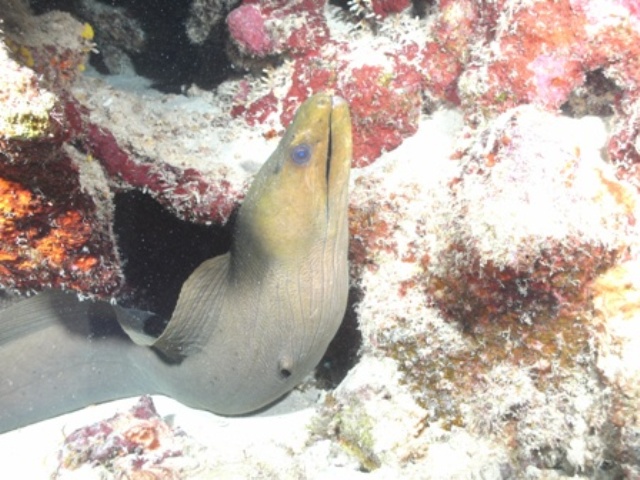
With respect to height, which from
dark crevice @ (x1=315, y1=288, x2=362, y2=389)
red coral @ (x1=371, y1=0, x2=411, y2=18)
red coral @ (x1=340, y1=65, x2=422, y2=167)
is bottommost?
dark crevice @ (x1=315, y1=288, x2=362, y2=389)

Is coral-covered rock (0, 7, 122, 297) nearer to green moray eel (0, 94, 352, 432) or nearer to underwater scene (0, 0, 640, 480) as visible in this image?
underwater scene (0, 0, 640, 480)

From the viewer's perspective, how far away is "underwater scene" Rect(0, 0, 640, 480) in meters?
1.95

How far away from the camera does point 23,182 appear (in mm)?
2051

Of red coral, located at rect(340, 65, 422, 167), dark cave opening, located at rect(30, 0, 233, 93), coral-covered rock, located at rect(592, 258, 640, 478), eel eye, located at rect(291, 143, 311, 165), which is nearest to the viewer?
coral-covered rock, located at rect(592, 258, 640, 478)

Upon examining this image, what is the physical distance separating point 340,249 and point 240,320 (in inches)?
31.5

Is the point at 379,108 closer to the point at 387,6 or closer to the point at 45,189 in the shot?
the point at 387,6

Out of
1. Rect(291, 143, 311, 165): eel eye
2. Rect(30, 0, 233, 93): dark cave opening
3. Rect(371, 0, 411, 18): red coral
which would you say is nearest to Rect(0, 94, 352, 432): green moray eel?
Rect(291, 143, 311, 165): eel eye

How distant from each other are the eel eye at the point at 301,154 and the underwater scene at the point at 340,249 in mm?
17

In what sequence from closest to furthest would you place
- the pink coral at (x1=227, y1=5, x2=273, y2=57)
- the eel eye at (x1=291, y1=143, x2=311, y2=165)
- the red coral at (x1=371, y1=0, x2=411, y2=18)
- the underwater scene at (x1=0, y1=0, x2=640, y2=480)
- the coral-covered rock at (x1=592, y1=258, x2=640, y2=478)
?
the coral-covered rock at (x1=592, y1=258, x2=640, y2=478) → the underwater scene at (x1=0, y1=0, x2=640, y2=480) → the eel eye at (x1=291, y1=143, x2=311, y2=165) → the red coral at (x1=371, y1=0, x2=411, y2=18) → the pink coral at (x1=227, y1=5, x2=273, y2=57)

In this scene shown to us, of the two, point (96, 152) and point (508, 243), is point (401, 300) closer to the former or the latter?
point (508, 243)

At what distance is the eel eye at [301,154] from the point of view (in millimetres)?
2246

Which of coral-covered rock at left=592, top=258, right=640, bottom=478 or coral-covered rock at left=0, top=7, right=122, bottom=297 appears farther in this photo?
coral-covered rock at left=592, top=258, right=640, bottom=478

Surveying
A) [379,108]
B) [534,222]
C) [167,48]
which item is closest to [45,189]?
[379,108]

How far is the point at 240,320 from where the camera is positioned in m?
2.84
